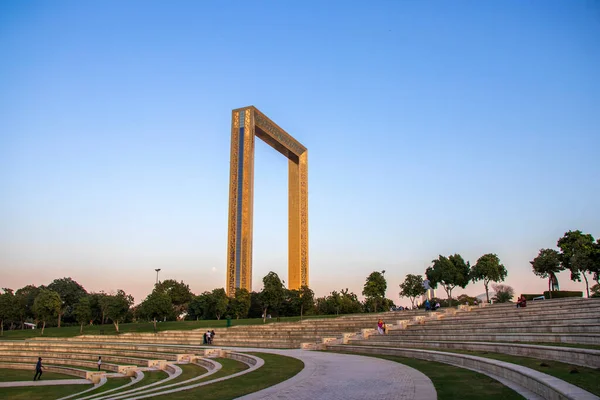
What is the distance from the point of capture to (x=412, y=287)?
2219 inches

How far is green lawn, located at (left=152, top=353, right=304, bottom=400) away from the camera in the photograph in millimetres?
11922

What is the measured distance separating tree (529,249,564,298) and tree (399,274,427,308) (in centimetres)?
1322

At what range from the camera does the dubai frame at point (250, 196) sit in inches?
2501

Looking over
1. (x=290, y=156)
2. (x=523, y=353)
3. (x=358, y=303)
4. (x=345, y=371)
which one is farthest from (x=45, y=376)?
(x=290, y=156)

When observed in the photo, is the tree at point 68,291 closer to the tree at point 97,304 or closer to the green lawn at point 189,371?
the tree at point 97,304

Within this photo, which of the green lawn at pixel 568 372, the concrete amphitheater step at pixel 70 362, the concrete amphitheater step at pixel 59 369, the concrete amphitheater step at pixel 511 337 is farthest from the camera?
the concrete amphitheater step at pixel 59 369

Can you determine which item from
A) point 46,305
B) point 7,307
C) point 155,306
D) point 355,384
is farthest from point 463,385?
point 7,307

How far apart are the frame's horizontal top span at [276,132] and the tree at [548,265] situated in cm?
4337

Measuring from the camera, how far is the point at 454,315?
32250 mm

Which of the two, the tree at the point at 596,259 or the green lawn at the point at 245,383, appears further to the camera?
the tree at the point at 596,259

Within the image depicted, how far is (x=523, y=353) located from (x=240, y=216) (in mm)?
52556

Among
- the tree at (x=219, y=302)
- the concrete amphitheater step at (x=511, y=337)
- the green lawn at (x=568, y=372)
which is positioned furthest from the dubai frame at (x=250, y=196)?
the green lawn at (x=568, y=372)

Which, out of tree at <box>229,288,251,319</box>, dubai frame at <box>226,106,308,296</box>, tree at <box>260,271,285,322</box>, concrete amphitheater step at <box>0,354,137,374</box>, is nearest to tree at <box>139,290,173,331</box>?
tree at <box>229,288,251,319</box>

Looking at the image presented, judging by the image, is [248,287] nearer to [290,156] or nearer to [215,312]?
[215,312]
